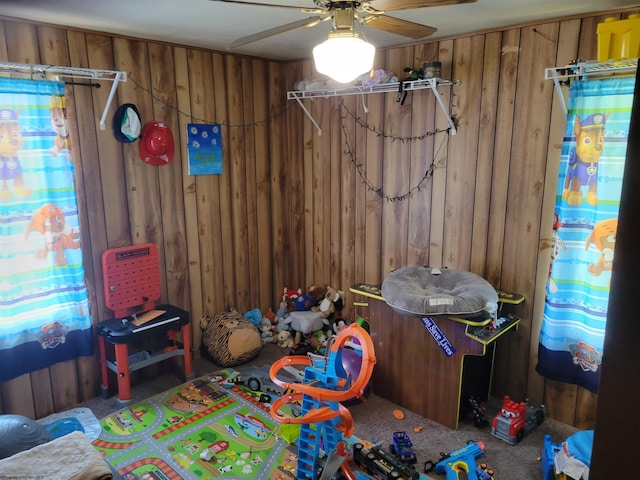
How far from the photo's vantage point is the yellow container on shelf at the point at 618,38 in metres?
2.11

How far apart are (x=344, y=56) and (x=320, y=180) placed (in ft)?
7.56

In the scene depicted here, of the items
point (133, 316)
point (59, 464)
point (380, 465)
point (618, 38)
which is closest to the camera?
point (59, 464)

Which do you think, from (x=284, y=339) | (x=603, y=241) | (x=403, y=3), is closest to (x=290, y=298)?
(x=284, y=339)

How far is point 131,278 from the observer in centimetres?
318

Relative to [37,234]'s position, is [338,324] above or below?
below

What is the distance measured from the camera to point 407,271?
10.1 ft

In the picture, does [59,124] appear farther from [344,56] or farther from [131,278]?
[344,56]

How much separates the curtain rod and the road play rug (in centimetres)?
180

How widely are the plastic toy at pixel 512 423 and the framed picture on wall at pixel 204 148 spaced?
8.29 feet

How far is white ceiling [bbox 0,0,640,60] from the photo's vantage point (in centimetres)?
225

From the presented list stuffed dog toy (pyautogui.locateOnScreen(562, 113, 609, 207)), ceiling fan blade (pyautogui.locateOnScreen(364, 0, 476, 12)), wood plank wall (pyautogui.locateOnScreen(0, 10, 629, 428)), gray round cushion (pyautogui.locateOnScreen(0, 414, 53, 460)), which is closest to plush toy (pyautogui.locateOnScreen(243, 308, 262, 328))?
wood plank wall (pyautogui.locateOnScreen(0, 10, 629, 428))

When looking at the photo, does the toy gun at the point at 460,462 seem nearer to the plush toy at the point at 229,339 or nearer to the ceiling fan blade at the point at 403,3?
the plush toy at the point at 229,339

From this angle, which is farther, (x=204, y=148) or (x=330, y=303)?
(x=330, y=303)

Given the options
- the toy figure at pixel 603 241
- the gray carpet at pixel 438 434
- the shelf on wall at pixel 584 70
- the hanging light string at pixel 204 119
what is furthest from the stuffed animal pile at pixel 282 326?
the shelf on wall at pixel 584 70
